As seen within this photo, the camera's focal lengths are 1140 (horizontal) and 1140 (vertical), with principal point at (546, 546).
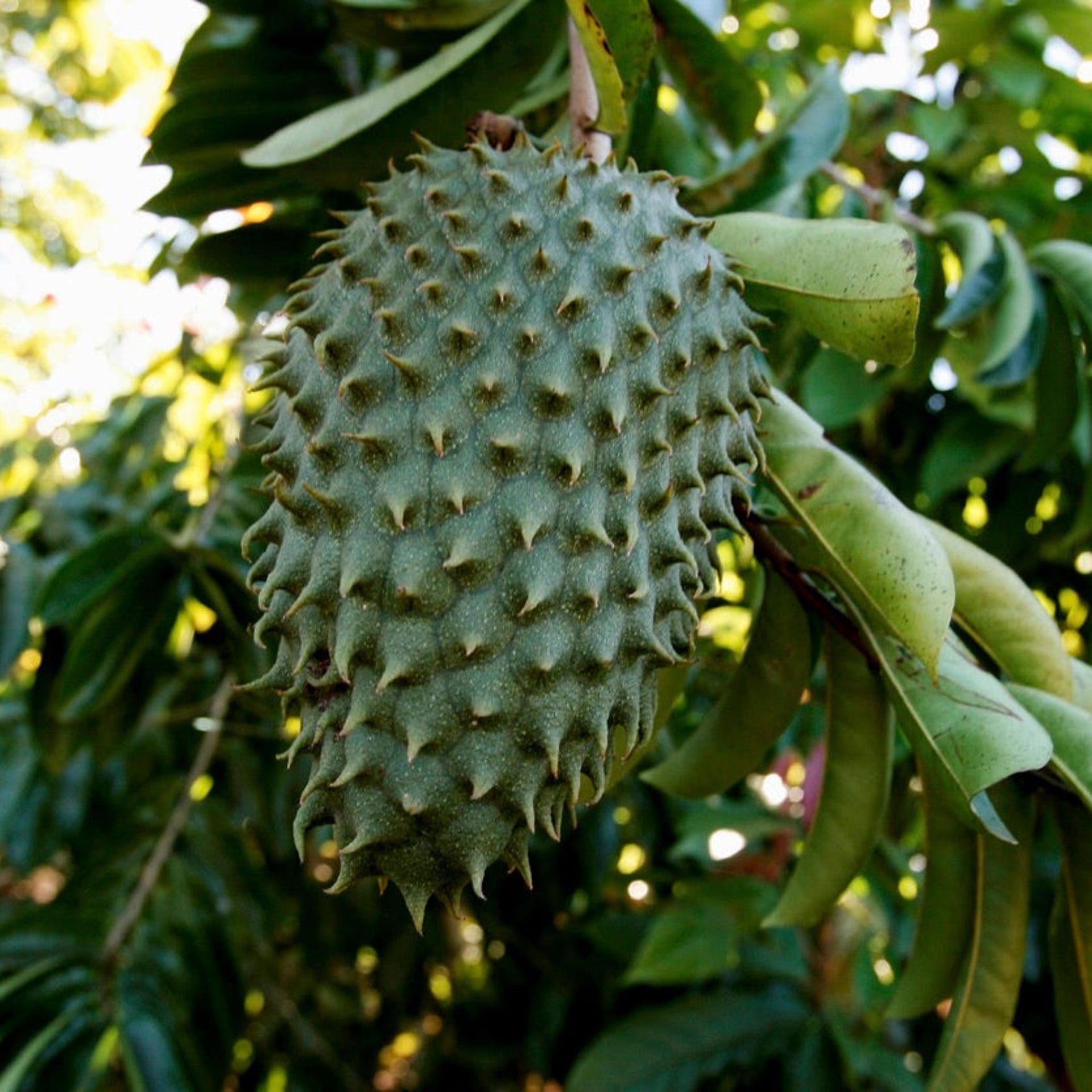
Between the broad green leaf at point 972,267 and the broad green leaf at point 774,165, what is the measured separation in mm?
271

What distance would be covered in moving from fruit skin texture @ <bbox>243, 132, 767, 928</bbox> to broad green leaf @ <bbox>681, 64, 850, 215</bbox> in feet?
1.38

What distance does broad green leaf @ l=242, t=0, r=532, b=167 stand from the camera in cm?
117

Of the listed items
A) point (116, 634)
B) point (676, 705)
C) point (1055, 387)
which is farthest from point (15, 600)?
point (1055, 387)

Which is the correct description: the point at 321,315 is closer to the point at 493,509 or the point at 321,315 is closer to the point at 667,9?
the point at 493,509

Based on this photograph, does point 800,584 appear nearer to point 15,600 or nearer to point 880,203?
point 880,203

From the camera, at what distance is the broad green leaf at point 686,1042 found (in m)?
2.28

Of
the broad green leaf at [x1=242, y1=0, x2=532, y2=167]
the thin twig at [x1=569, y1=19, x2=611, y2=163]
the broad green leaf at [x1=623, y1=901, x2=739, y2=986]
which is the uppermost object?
the broad green leaf at [x1=242, y1=0, x2=532, y2=167]

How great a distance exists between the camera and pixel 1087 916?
1.17 m

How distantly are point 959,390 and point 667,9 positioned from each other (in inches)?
45.4

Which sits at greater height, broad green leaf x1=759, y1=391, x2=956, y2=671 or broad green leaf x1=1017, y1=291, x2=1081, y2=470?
broad green leaf x1=759, y1=391, x2=956, y2=671

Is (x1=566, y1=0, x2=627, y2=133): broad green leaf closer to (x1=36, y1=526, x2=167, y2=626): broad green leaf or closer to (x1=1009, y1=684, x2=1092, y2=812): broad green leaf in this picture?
(x1=1009, y1=684, x2=1092, y2=812): broad green leaf

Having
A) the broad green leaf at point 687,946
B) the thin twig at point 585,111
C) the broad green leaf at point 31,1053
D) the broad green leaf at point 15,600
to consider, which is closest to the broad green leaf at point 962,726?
the thin twig at point 585,111

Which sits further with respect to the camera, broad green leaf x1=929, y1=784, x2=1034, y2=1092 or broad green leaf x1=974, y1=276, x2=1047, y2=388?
broad green leaf x1=974, y1=276, x2=1047, y2=388

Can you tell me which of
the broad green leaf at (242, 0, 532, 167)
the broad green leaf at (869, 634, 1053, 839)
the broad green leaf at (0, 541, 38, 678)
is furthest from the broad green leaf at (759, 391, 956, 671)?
the broad green leaf at (0, 541, 38, 678)
